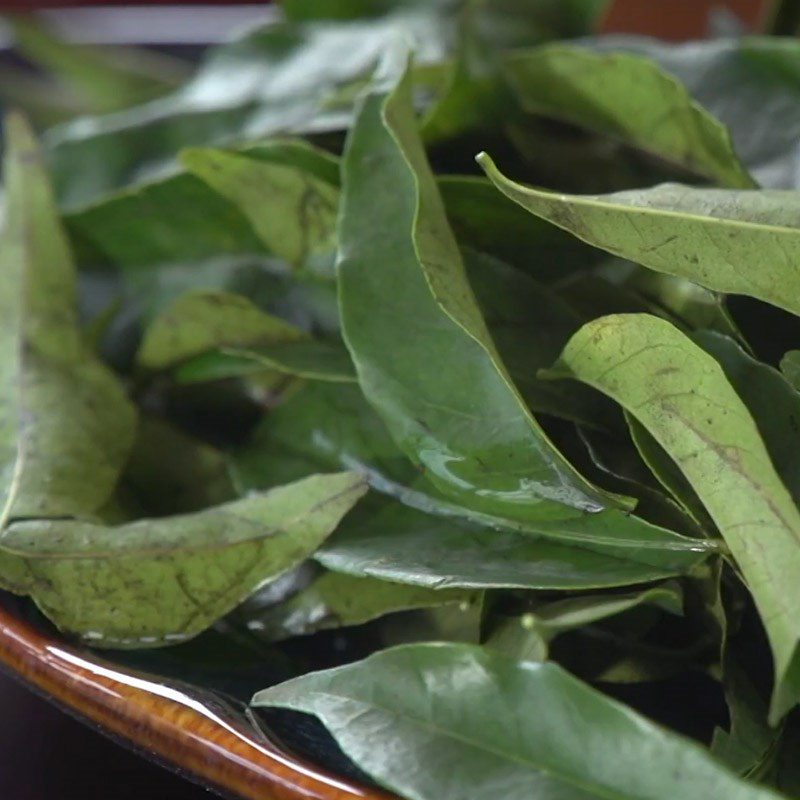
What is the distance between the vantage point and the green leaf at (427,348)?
1.02ft

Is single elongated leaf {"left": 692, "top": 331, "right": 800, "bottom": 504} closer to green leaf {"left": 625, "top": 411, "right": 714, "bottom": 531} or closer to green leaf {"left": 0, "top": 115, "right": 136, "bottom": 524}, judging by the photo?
green leaf {"left": 625, "top": 411, "right": 714, "bottom": 531}

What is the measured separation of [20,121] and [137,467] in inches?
5.9

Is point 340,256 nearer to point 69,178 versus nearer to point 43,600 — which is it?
point 43,600

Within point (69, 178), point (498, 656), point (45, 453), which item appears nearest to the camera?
point (498, 656)

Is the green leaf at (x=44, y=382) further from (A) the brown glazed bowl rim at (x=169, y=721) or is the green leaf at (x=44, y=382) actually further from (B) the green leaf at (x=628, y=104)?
(B) the green leaf at (x=628, y=104)

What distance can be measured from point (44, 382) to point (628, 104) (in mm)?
224

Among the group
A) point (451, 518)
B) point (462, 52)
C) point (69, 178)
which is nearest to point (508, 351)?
point (451, 518)

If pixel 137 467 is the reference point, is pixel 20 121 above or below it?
above

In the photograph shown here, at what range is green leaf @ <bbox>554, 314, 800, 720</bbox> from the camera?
10.1 inches

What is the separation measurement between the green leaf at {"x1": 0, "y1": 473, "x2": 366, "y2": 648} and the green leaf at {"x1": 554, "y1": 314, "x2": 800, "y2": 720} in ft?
0.27

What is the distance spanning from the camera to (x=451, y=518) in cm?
34

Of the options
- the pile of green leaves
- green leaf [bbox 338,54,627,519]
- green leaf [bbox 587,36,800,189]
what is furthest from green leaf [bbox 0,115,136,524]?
green leaf [bbox 587,36,800,189]

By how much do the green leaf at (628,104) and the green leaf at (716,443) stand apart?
103mm

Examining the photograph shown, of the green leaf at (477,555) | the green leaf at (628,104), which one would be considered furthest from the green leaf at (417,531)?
the green leaf at (628,104)
